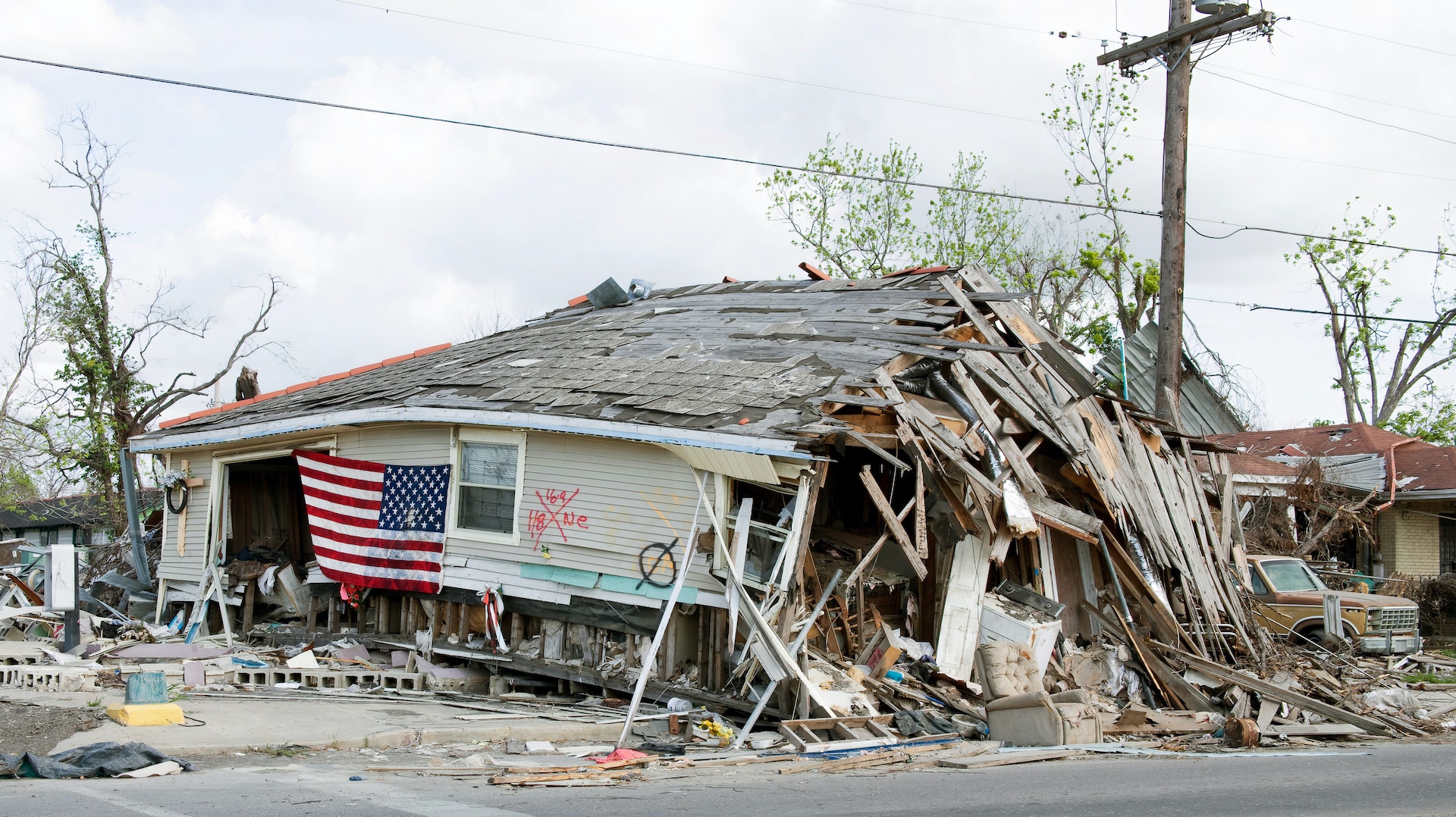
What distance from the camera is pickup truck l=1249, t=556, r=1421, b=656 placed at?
16984mm

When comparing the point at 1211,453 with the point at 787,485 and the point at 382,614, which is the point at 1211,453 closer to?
the point at 787,485

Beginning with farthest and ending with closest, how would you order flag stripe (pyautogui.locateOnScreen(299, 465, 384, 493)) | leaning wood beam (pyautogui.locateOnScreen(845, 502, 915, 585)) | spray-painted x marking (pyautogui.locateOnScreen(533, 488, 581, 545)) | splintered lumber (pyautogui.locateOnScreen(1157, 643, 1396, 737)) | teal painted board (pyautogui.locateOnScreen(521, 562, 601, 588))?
flag stripe (pyautogui.locateOnScreen(299, 465, 384, 493))
spray-painted x marking (pyautogui.locateOnScreen(533, 488, 581, 545))
teal painted board (pyautogui.locateOnScreen(521, 562, 601, 588))
splintered lumber (pyautogui.locateOnScreen(1157, 643, 1396, 737))
leaning wood beam (pyautogui.locateOnScreen(845, 502, 915, 585))

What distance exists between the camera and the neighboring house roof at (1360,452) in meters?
24.7

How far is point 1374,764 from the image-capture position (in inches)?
371

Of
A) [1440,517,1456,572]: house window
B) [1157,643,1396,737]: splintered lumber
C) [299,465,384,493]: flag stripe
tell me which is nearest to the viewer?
[1157,643,1396,737]: splintered lumber

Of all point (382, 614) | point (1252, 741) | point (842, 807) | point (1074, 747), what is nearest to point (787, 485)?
point (1074, 747)

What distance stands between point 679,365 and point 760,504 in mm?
2612

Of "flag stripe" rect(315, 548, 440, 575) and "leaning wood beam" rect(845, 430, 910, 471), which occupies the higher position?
"leaning wood beam" rect(845, 430, 910, 471)

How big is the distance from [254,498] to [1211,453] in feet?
50.2

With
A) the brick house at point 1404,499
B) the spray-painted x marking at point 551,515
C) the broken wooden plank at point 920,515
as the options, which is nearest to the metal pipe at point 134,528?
the spray-painted x marking at point 551,515

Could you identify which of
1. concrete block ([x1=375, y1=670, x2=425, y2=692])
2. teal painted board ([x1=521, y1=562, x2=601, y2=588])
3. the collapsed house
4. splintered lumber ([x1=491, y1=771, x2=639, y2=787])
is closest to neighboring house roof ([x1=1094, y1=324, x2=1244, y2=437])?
the collapsed house

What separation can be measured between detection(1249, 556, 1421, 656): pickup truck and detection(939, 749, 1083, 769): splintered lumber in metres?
8.87

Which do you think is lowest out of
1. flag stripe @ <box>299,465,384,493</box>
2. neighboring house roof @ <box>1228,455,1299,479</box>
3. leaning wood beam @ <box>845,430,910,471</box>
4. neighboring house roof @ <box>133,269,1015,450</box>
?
flag stripe @ <box>299,465,384,493</box>

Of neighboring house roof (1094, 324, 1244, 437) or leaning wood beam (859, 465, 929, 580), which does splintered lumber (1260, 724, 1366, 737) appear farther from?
neighboring house roof (1094, 324, 1244, 437)
